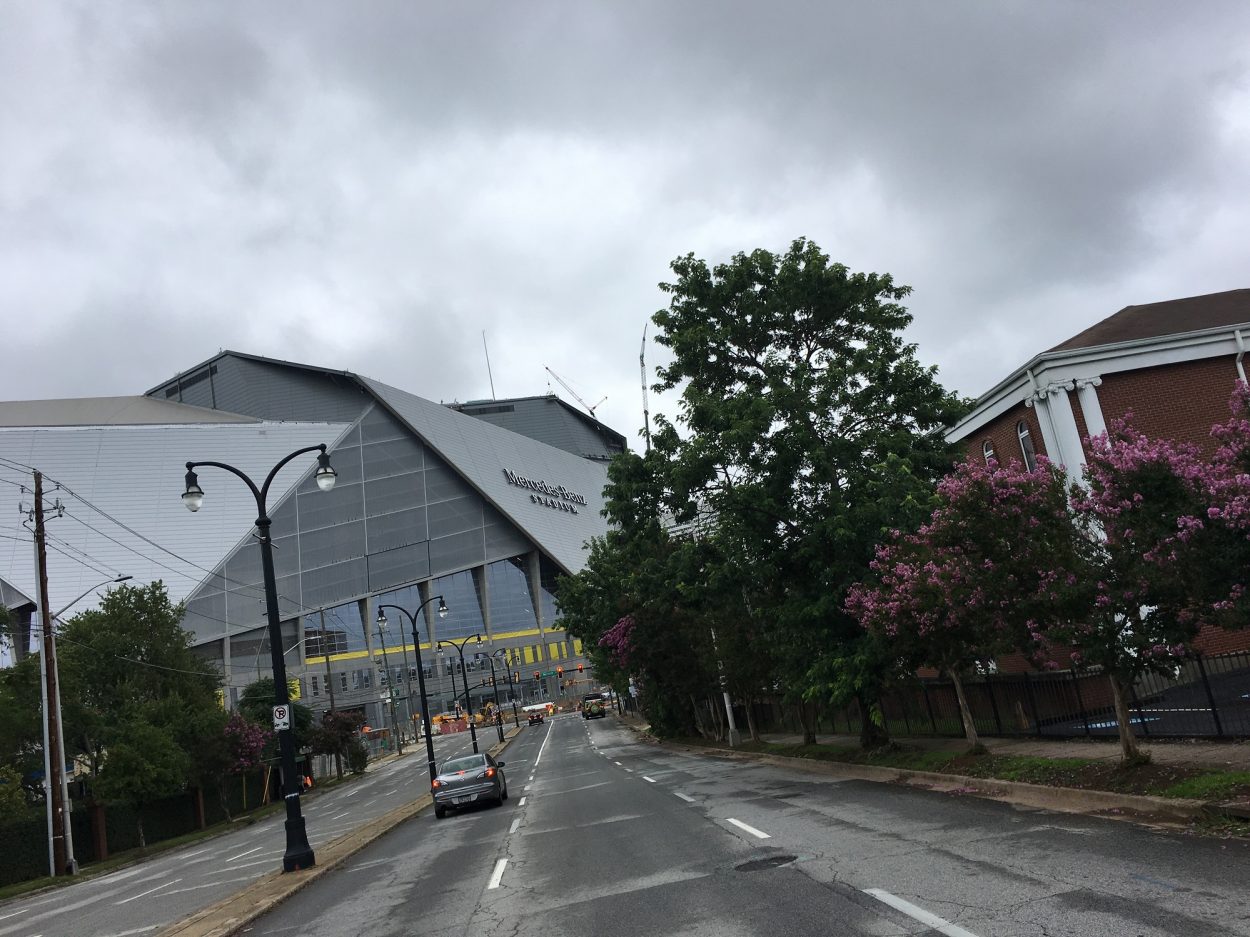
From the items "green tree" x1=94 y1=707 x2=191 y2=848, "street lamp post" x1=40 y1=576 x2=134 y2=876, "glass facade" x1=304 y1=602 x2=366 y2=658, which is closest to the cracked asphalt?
"street lamp post" x1=40 y1=576 x2=134 y2=876

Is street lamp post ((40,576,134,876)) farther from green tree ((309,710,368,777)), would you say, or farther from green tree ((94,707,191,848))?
green tree ((309,710,368,777))

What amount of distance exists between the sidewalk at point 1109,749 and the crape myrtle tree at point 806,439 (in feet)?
6.49

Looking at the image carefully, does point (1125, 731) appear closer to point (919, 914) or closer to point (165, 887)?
point (919, 914)

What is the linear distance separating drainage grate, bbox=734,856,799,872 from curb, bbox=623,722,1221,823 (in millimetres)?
4018

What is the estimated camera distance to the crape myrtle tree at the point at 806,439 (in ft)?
64.8

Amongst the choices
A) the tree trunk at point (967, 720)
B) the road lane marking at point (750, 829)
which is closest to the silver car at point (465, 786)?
the road lane marking at point (750, 829)

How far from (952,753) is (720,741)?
1015 inches

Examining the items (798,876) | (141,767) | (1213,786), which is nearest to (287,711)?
(798,876)

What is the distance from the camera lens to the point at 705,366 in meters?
23.2

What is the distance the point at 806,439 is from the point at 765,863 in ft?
36.1

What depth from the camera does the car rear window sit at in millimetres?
24578

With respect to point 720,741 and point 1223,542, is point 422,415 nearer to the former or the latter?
point 720,741

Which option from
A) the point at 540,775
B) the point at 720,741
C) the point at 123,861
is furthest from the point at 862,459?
the point at 123,861

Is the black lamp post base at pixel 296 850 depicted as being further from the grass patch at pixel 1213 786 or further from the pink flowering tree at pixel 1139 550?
the grass patch at pixel 1213 786
